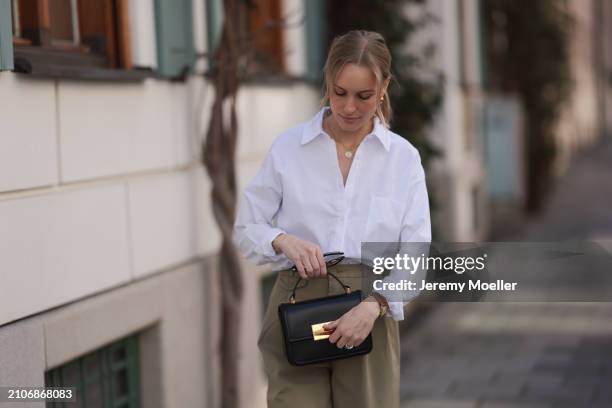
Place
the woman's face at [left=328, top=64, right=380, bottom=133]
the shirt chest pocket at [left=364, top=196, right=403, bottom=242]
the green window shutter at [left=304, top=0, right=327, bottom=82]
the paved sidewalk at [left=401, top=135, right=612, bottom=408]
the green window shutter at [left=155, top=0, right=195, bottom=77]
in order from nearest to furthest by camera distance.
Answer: the woman's face at [left=328, top=64, right=380, bottom=133]
the shirt chest pocket at [left=364, top=196, right=403, bottom=242]
the green window shutter at [left=155, top=0, right=195, bottom=77]
the paved sidewalk at [left=401, top=135, right=612, bottom=408]
the green window shutter at [left=304, top=0, right=327, bottom=82]

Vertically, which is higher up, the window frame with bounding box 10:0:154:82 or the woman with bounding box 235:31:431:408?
the window frame with bounding box 10:0:154:82

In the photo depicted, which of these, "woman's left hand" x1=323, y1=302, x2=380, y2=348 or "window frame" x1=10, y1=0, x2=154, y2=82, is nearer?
"woman's left hand" x1=323, y1=302, x2=380, y2=348

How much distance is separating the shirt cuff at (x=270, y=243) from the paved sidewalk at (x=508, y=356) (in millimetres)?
3434

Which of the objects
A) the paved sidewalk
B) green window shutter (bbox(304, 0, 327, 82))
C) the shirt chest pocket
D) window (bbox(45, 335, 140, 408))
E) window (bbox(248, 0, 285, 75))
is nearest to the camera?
the shirt chest pocket

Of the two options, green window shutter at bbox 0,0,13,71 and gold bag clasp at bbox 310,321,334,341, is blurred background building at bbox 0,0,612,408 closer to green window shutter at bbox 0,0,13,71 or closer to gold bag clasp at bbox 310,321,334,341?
green window shutter at bbox 0,0,13,71

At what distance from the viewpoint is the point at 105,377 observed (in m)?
4.82

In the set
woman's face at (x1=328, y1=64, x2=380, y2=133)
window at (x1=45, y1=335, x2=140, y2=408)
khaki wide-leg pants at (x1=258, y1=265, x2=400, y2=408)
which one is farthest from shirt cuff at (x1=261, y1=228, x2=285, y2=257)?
window at (x1=45, y1=335, x2=140, y2=408)

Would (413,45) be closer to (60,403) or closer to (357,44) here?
(60,403)

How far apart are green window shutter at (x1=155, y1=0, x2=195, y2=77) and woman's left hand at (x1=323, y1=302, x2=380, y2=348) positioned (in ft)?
8.66

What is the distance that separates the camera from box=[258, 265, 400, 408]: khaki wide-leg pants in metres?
3.06

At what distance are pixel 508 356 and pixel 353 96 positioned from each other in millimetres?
4850

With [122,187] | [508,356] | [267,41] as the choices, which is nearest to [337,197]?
[122,187]

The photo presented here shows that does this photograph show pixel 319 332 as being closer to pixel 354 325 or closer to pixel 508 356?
pixel 354 325

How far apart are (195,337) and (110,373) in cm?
79
